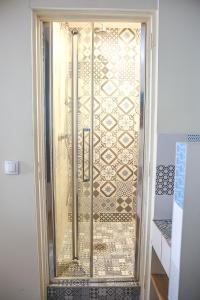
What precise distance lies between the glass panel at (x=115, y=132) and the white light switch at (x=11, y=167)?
1447 millimetres

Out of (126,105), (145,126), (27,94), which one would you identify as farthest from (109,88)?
(27,94)

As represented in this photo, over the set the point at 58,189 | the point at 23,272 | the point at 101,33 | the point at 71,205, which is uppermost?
the point at 101,33

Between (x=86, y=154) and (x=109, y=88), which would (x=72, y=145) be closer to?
(x=86, y=154)

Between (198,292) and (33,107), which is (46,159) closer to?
(33,107)

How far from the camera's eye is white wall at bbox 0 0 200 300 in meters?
1.70

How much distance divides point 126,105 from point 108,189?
1108mm

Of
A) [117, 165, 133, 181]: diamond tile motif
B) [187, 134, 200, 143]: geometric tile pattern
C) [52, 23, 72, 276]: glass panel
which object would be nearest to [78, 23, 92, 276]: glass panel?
Answer: [52, 23, 72, 276]: glass panel

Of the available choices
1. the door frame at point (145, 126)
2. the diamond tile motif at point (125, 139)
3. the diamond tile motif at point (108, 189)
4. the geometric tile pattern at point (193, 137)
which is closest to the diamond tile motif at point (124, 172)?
the diamond tile motif at point (108, 189)

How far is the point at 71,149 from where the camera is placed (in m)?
2.42

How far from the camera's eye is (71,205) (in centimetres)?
246

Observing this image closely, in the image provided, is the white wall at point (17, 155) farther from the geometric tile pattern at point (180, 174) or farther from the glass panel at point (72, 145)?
the geometric tile pattern at point (180, 174)

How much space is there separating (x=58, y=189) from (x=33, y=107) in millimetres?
794

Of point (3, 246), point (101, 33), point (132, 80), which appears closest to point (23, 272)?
point (3, 246)

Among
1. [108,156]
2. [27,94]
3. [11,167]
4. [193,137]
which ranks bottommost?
[108,156]
